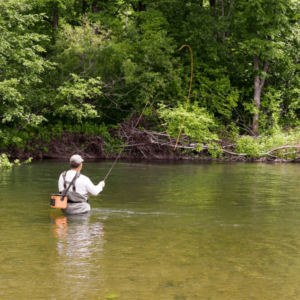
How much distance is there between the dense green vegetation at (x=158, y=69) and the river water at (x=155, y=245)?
1154 cm

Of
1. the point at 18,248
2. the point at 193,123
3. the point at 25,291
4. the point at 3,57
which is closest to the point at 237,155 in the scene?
the point at 193,123

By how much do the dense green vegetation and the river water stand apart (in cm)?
1154

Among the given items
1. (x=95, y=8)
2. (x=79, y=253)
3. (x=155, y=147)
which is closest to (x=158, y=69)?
(x=155, y=147)

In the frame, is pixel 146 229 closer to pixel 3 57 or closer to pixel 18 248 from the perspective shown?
pixel 18 248

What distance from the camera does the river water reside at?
5633mm

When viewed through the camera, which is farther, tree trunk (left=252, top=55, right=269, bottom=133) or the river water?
tree trunk (left=252, top=55, right=269, bottom=133)

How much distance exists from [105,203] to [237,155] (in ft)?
48.7

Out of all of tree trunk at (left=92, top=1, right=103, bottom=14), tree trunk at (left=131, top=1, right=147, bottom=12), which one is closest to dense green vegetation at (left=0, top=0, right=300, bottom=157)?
Result: tree trunk at (left=92, top=1, right=103, bottom=14)

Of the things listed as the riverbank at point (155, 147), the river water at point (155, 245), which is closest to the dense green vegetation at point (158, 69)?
the riverbank at point (155, 147)

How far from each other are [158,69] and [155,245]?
21.6 metres

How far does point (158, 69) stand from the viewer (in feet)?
93.5

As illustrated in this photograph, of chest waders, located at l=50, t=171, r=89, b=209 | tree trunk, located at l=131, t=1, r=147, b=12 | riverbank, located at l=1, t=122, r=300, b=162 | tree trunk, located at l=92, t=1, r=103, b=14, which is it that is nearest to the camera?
chest waders, located at l=50, t=171, r=89, b=209

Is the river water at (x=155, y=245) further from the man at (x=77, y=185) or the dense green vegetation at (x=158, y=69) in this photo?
the dense green vegetation at (x=158, y=69)

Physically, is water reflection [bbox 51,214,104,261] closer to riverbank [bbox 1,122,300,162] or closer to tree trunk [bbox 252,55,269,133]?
riverbank [bbox 1,122,300,162]
